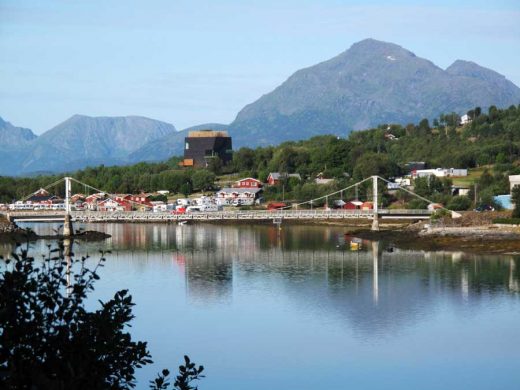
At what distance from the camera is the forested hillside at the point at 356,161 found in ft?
185

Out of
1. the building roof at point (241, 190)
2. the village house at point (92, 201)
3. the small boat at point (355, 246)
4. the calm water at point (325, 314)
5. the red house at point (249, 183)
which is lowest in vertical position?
the calm water at point (325, 314)

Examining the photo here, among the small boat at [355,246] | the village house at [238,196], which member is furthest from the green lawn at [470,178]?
the small boat at [355,246]

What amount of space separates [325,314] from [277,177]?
40538 mm

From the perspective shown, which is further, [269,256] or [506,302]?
[269,256]

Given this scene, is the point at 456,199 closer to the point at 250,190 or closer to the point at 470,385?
the point at 250,190

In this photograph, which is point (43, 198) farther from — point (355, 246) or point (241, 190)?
point (355, 246)

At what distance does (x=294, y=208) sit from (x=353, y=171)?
9213 mm

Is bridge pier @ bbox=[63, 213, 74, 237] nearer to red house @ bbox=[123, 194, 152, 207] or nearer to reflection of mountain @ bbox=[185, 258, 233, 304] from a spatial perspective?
reflection of mountain @ bbox=[185, 258, 233, 304]

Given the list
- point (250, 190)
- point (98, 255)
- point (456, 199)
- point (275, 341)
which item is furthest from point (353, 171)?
point (275, 341)

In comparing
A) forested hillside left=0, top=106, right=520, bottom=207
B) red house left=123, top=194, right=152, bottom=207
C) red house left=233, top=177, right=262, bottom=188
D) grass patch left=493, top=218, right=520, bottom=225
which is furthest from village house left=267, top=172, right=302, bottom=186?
grass patch left=493, top=218, right=520, bottom=225

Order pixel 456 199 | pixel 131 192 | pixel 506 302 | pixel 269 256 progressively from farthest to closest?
pixel 131 192, pixel 456 199, pixel 269 256, pixel 506 302

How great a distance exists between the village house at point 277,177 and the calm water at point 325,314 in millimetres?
25743

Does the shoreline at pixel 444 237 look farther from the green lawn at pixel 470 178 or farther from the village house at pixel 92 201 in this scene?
the village house at pixel 92 201

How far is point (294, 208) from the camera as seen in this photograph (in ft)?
167
